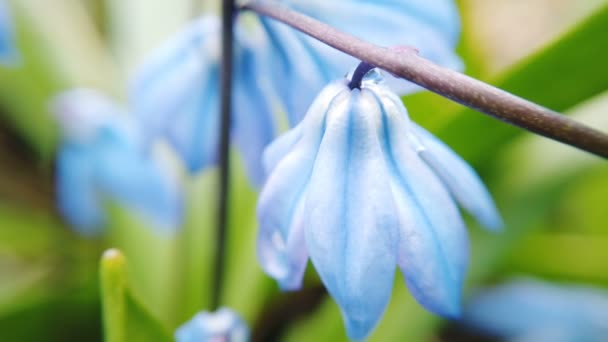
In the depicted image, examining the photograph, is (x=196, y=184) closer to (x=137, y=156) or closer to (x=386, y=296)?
(x=137, y=156)

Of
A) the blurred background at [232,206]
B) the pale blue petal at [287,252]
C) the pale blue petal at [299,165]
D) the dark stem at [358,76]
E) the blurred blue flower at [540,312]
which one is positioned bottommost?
the blurred blue flower at [540,312]

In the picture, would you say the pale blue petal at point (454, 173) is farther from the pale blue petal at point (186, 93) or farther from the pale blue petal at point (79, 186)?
the pale blue petal at point (79, 186)

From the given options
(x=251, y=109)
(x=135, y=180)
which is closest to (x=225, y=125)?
(x=251, y=109)

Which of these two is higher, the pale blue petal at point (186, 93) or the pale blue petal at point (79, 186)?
the pale blue petal at point (186, 93)

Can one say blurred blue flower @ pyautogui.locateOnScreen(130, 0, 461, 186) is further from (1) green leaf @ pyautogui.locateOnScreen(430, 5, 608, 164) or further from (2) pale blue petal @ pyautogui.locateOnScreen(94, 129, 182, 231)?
(2) pale blue petal @ pyautogui.locateOnScreen(94, 129, 182, 231)

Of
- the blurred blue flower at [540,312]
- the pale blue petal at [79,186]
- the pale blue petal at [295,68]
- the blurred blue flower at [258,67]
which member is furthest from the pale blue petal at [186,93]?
the blurred blue flower at [540,312]

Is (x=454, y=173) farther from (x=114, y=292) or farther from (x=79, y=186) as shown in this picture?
(x=79, y=186)

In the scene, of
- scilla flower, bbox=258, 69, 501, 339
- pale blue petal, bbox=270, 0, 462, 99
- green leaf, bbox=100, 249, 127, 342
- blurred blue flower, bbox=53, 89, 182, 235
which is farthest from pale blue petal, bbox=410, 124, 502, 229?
blurred blue flower, bbox=53, 89, 182, 235
